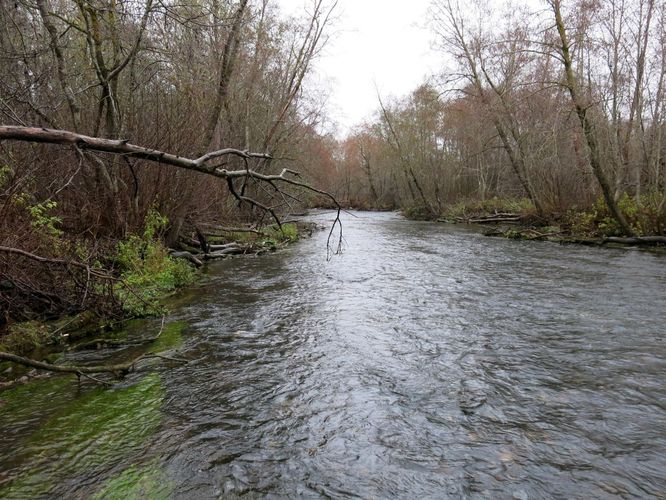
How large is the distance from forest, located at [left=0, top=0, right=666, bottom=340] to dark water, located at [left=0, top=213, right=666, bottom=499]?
184 centimetres

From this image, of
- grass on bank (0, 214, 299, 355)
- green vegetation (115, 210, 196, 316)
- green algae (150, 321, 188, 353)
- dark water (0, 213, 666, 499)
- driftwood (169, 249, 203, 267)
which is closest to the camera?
dark water (0, 213, 666, 499)

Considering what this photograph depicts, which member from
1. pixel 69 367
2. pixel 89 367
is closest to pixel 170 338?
pixel 89 367

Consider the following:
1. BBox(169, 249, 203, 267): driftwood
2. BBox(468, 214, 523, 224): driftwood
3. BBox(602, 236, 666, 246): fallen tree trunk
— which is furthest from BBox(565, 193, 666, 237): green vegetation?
BBox(169, 249, 203, 267): driftwood

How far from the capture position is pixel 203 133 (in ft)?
40.3

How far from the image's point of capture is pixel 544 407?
4176mm

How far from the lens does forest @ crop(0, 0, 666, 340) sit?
6152mm

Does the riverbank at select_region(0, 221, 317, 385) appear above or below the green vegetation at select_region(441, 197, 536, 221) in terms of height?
below

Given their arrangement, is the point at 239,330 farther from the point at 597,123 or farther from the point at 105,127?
the point at 597,123

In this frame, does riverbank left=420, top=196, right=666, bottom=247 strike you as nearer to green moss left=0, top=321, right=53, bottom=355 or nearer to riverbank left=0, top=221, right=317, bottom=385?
riverbank left=0, top=221, right=317, bottom=385

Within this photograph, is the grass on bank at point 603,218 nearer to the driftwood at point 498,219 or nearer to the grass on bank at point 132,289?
the driftwood at point 498,219

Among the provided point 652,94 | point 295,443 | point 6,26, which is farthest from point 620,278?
point 6,26

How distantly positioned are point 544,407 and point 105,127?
411 inches

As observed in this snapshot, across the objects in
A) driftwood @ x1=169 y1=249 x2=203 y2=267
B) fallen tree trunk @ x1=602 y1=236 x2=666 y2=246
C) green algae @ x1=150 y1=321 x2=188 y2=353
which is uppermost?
fallen tree trunk @ x1=602 y1=236 x2=666 y2=246

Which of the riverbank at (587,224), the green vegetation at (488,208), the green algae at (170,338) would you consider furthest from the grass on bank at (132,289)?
the green vegetation at (488,208)
